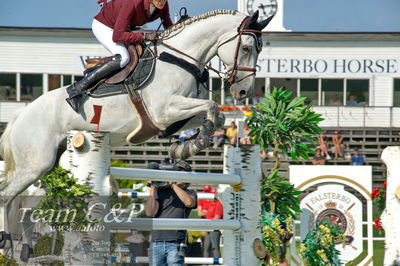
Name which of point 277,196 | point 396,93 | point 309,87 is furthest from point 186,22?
point 396,93

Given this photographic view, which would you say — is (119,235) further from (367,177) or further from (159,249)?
(367,177)

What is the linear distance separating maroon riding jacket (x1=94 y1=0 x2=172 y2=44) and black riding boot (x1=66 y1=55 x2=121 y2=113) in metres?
0.20

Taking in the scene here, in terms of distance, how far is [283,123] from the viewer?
6883 mm

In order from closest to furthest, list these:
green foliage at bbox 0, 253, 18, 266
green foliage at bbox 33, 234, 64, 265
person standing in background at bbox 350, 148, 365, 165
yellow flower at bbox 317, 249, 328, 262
Answer: green foliage at bbox 33, 234, 64, 265 < green foliage at bbox 0, 253, 18, 266 < yellow flower at bbox 317, 249, 328, 262 < person standing in background at bbox 350, 148, 365, 165

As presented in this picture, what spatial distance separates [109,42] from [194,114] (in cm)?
96

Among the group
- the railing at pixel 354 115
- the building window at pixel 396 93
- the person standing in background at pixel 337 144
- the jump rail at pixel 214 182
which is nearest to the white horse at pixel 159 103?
the jump rail at pixel 214 182

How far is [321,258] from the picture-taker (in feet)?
22.6

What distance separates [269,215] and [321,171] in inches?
111

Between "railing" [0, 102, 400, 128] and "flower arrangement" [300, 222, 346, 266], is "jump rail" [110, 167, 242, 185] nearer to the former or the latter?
"flower arrangement" [300, 222, 346, 266]

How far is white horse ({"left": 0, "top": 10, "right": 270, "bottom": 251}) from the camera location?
6.34 m

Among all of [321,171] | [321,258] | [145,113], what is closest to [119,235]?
[145,113]

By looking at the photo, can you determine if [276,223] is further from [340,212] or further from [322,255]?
[340,212]

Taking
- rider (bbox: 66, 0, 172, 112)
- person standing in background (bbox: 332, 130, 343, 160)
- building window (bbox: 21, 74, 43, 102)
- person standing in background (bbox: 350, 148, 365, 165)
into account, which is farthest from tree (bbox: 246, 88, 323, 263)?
building window (bbox: 21, 74, 43, 102)

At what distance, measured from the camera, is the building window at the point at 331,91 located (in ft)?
85.6
